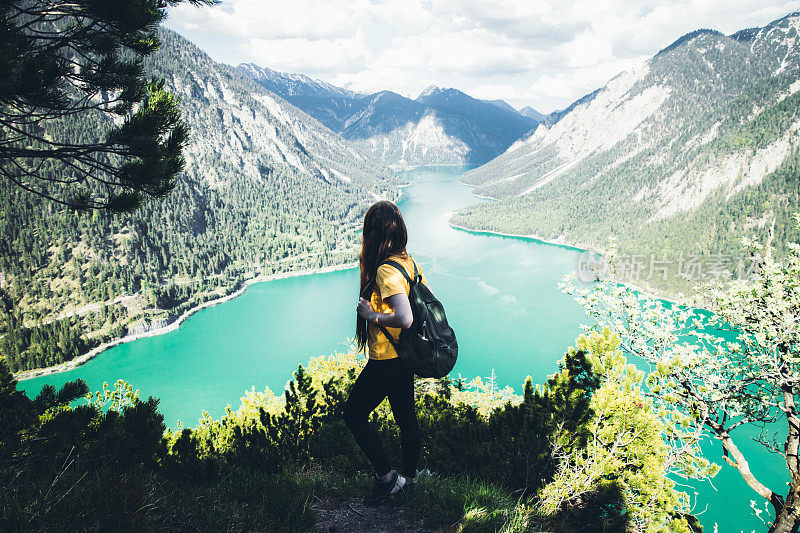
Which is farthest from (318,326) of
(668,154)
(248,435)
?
(668,154)

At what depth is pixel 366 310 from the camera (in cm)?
347

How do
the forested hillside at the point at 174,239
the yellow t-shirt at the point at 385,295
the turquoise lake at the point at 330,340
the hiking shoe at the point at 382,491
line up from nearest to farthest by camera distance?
1. the yellow t-shirt at the point at 385,295
2. the hiking shoe at the point at 382,491
3. the turquoise lake at the point at 330,340
4. the forested hillside at the point at 174,239

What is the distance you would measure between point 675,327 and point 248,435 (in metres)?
8.70

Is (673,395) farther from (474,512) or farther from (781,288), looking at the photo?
(474,512)

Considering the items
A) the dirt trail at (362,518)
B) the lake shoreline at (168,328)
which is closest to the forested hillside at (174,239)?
the lake shoreline at (168,328)

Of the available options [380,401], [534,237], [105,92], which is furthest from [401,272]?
[534,237]

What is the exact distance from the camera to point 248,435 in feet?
25.7

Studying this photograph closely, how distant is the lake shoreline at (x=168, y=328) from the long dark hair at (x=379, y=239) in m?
55.6

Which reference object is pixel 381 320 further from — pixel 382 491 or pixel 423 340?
pixel 382 491

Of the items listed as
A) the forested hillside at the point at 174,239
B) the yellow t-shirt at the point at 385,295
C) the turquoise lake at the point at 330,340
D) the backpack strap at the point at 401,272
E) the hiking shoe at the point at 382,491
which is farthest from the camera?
the forested hillside at the point at 174,239

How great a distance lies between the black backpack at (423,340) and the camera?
342 cm

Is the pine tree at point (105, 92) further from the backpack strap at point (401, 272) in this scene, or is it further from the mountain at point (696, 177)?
the mountain at point (696, 177)

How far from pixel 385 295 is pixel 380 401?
1221 mm

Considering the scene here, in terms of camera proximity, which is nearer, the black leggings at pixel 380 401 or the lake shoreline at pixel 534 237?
the black leggings at pixel 380 401
